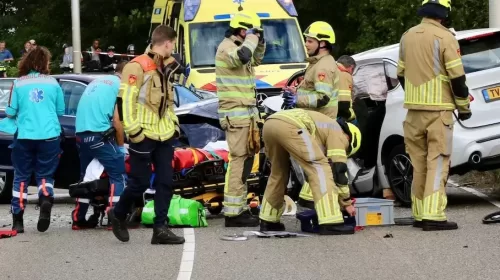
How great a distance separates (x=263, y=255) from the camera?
10.6 meters

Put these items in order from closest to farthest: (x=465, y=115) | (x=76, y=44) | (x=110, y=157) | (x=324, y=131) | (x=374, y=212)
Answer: (x=324, y=131)
(x=465, y=115)
(x=374, y=212)
(x=110, y=157)
(x=76, y=44)

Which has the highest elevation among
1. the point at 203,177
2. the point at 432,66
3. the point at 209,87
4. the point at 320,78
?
the point at 432,66

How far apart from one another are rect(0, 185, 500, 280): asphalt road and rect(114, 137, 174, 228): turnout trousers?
34 centimetres

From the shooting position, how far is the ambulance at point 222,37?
21188mm

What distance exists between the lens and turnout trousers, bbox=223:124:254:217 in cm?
1275

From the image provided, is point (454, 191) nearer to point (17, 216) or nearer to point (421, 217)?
point (421, 217)

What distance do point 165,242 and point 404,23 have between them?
20.4 metres

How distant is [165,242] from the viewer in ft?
37.7

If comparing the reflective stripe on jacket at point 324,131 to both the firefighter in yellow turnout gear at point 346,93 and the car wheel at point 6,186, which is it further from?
the car wheel at point 6,186

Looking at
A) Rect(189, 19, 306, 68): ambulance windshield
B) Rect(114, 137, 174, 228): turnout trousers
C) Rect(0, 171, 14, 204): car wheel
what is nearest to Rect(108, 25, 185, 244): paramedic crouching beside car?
Rect(114, 137, 174, 228): turnout trousers

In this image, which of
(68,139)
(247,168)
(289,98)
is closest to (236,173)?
(247,168)

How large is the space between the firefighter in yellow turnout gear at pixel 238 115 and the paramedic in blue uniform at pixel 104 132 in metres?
1.00

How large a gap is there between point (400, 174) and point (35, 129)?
378 cm

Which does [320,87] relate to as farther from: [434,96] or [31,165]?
[31,165]
